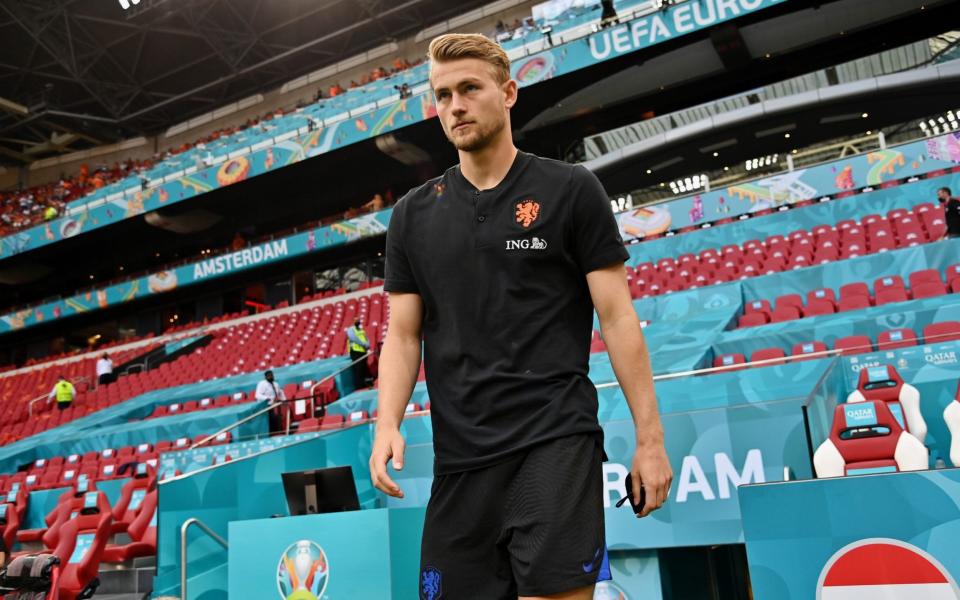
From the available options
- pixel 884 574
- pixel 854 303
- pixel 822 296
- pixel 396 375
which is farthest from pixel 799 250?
pixel 396 375

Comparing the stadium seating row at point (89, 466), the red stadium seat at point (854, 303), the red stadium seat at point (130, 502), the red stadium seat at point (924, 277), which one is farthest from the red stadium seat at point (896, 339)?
the stadium seating row at point (89, 466)

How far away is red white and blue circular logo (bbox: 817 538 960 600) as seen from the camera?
8.36 ft

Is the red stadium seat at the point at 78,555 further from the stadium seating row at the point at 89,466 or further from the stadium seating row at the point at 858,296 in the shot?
the stadium seating row at the point at 858,296

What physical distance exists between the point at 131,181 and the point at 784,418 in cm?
2402

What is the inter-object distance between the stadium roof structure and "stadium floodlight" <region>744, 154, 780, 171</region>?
12.4 metres

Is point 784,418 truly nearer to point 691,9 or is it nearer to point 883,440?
point 883,440

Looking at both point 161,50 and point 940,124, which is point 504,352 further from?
point 161,50

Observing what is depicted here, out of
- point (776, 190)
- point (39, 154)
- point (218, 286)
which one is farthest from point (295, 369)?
point (39, 154)

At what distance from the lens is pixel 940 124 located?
15.3m

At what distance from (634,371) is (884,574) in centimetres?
180

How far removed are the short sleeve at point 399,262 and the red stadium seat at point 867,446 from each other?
3.21 m

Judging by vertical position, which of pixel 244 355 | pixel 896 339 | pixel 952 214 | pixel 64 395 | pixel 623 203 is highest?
pixel 623 203

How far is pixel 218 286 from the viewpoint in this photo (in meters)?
26.0

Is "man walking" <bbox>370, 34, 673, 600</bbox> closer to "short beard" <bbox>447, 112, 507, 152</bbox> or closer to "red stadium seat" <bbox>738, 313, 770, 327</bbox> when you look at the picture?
"short beard" <bbox>447, 112, 507, 152</bbox>
